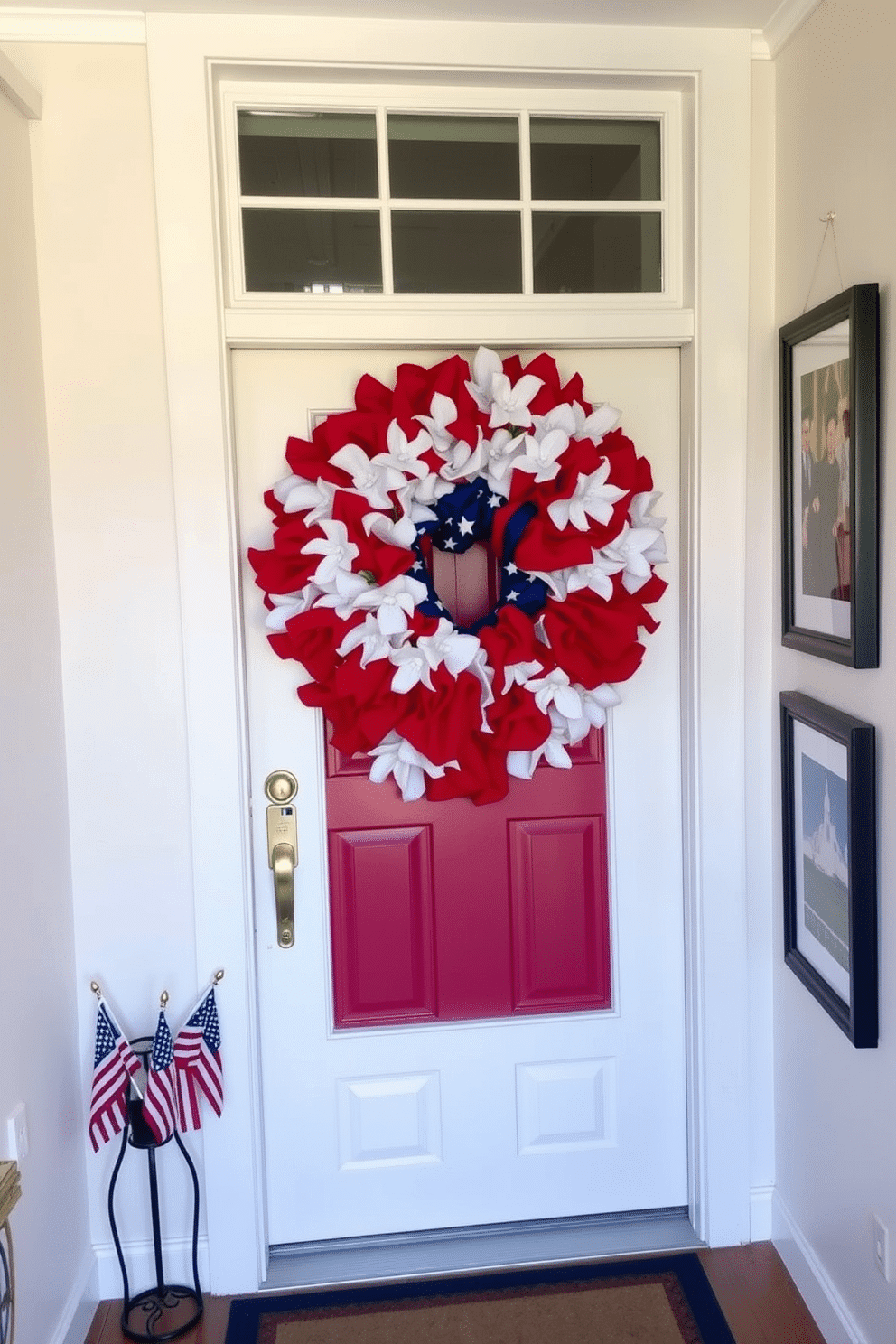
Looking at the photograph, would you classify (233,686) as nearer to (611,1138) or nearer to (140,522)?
(140,522)

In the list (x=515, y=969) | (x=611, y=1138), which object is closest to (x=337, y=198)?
(x=515, y=969)

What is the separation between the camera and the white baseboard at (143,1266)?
2.14m

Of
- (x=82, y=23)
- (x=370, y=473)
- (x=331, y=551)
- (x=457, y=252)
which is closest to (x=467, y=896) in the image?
(x=331, y=551)

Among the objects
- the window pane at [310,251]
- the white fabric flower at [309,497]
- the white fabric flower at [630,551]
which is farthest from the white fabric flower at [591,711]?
the window pane at [310,251]

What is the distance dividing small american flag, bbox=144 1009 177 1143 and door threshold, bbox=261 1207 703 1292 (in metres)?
0.50

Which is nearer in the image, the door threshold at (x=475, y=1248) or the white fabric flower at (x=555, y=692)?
the white fabric flower at (x=555, y=692)

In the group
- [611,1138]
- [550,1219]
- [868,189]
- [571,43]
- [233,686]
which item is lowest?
[550,1219]

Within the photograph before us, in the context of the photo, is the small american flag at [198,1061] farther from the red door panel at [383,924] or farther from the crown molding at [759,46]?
the crown molding at [759,46]

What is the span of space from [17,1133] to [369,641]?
1.05m

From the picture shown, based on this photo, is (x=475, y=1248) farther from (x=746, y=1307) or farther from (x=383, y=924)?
(x=383, y=924)

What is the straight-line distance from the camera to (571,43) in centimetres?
196

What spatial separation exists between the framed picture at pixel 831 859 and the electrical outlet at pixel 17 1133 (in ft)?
4.74

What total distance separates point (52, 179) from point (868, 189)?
148 cm

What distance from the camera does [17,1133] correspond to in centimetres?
175
